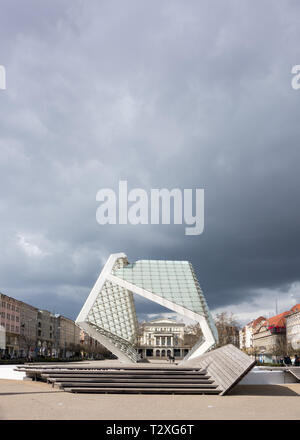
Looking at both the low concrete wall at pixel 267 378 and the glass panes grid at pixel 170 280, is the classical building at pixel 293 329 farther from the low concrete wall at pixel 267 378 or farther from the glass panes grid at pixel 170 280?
the low concrete wall at pixel 267 378

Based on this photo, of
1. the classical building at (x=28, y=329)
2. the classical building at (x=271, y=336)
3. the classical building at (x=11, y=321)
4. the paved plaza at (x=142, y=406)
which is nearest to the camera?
the paved plaza at (x=142, y=406)

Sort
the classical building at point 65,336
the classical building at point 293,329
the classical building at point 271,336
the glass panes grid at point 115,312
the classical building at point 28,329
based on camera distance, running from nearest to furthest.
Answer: the glass panes grid at point 115,312, the classical building at point 28,329, the classical building at point 293,329, the classical building at point 271,336, the classical building at point 65,336

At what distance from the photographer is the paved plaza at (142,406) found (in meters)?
13.8

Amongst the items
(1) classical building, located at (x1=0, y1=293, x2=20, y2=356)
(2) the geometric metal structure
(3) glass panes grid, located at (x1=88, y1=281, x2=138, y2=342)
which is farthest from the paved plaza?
(1) classical building, located at (x1=0, y1=293, x2=20, y2=356)

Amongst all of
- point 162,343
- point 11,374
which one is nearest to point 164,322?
point 162,343

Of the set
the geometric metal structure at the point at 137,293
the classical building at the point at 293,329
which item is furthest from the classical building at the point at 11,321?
the classical building at the point at 293,329

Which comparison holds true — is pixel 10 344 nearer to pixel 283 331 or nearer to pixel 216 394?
pixel 283 331

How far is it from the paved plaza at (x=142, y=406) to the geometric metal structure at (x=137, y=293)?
19217mm

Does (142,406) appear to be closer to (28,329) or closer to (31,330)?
(28,329)

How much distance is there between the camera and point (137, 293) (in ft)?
137

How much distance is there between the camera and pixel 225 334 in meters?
82.2

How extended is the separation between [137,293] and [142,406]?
2584 cm
